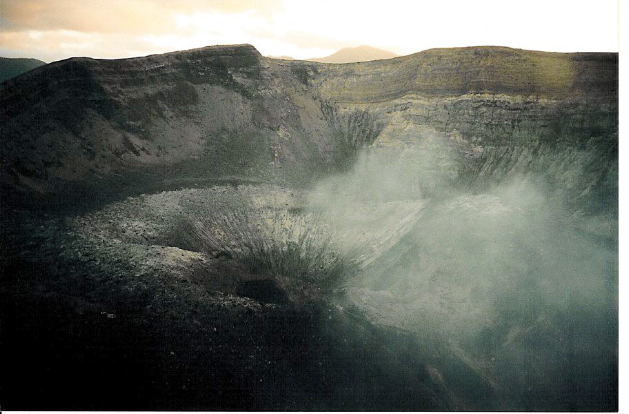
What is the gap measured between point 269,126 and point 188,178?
3.86 meters

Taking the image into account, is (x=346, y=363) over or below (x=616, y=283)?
below

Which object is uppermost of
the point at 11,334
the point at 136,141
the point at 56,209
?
the point at 136,141

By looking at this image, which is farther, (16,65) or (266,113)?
(16,65)

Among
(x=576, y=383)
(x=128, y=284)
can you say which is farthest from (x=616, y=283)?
(x=128, y=284)

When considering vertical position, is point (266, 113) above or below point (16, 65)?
below

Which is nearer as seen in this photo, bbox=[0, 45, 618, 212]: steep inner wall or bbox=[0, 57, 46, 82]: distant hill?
bbox=[0, 45, 618, 212]: steep inner wall

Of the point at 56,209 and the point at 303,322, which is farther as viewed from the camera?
the point at 56,209

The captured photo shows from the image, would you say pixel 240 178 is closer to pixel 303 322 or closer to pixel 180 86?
pixel 180 86

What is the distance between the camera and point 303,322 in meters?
8.08

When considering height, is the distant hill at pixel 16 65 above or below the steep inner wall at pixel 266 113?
above

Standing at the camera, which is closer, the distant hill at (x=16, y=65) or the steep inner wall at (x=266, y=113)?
the steep inner wall at (x=266, y=113)

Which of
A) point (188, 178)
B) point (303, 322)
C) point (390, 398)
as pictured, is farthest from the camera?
point (188, 178)

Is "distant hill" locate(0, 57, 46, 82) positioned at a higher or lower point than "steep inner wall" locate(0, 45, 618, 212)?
higher

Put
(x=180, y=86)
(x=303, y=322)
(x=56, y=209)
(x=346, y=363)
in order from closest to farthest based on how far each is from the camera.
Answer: (x=346, y=363), (x=303, y=322), (x=56, y=209), (x=180, y=86)
